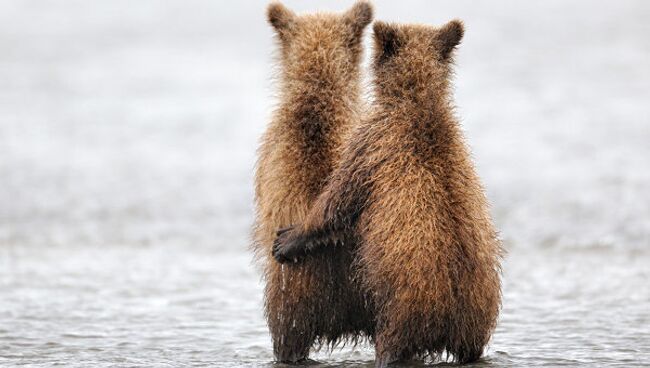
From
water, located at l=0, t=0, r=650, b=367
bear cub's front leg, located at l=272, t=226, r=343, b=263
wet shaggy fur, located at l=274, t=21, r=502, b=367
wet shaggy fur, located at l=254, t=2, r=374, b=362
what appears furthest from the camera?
water, located at l=0, t=0, r=650, b=367

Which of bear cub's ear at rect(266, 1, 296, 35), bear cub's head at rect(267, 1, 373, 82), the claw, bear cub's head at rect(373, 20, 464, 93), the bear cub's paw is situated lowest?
the bear cub's paw

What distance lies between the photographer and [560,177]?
45.1 feet

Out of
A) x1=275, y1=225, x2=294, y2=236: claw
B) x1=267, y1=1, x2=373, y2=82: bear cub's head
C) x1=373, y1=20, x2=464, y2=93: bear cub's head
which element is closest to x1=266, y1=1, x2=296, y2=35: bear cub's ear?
x1=267, y1=1, x2=373, y2=82: bear cub's head

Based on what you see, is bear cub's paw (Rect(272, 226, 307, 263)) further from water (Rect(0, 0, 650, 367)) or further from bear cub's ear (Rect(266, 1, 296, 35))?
bear cub's ear (Rect(266, 1, 296, 35))

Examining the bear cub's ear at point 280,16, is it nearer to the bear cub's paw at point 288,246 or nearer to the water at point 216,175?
the bear cub's paw at point 288,246

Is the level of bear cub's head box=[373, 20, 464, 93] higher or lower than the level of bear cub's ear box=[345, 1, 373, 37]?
lower

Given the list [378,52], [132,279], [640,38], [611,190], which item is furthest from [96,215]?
[640,38]

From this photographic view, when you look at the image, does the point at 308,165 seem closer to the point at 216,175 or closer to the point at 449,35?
the point at 449,35

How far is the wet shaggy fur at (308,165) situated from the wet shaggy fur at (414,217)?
23cm

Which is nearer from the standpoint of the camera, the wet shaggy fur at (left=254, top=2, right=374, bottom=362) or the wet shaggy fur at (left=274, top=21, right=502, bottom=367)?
the wet shaggy fur at (left=274, top=21, right=502, bottom=367)

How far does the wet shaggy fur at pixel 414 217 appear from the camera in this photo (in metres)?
6.04

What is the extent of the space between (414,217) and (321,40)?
139cm

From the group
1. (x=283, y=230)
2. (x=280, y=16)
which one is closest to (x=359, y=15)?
(x=280, y=16)

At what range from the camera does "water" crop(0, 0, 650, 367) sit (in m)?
8.34
